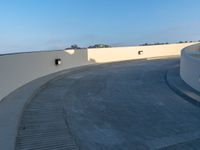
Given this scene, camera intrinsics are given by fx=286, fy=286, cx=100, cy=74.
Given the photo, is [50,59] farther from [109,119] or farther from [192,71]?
[109,119]

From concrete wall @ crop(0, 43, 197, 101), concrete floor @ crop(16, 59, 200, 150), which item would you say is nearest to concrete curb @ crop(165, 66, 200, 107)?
concrete floor @ crop(16, 59, 200, 150)

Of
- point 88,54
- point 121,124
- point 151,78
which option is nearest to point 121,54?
point 88,54

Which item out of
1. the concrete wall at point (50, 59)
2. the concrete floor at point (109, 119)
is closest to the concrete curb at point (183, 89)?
the concrete floor at point (109, 119)

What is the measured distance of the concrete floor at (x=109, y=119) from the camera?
5.06 m

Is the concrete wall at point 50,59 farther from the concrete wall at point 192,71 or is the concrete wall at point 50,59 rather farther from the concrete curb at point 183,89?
the concrete wall at point 192,71

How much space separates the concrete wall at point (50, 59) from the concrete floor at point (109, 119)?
1.01 metres

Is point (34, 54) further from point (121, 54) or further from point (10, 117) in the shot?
point (121, 54)

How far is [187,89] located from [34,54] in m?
5.86

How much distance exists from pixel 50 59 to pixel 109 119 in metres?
7.19

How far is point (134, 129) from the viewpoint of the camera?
18.8ft

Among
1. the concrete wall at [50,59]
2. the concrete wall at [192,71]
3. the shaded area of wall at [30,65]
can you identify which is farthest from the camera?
the concrete wall at [192,71]

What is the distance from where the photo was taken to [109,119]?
6.25m

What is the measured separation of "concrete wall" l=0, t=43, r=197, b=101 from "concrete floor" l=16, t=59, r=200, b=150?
1010mm

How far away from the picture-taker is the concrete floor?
5.06m
